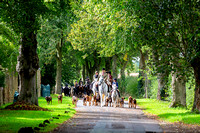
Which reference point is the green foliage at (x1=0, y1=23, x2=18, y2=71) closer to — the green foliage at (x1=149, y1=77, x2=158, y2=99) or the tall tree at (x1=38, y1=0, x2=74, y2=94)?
the tall tree at (x1=38, y1=0, x2=74, y2=94)

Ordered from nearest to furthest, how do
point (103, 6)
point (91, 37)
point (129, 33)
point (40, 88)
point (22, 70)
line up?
point (129, 33)
point (22, 70)
point (103, 6)
point (91, 37)
point (40, 88)

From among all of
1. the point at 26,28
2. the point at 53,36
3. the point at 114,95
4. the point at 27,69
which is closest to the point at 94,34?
the point at 53,36

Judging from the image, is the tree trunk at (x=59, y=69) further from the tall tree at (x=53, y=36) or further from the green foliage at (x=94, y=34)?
the green foliage at (x=94, y=34)

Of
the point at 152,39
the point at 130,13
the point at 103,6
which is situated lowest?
the point at 152,39

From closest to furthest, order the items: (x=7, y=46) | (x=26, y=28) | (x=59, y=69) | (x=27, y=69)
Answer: (x=26, y=28) < (x=27, y=69) < (x=7, y=46) < (x=59, y=69)

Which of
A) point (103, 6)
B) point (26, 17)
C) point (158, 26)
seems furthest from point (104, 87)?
point (26, 17)

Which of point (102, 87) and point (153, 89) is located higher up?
point (102, 87)

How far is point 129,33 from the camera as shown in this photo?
20438 mm

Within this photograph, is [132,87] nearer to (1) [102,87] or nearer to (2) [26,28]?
(1) [102,87]

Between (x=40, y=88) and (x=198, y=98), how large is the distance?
25.5 meters

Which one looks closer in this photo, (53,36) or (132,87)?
(53,36)

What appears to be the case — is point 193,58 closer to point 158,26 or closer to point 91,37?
point 158,26

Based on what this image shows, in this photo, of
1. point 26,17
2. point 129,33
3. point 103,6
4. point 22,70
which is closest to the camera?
point 26,17

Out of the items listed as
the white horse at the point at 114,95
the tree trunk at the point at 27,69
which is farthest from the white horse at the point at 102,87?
the tree trunk at the point at 27,69
